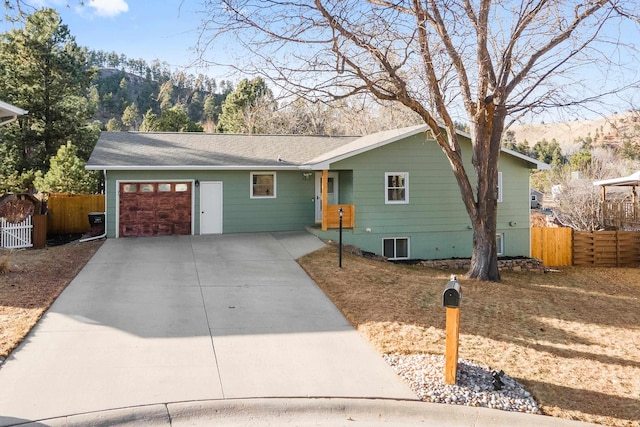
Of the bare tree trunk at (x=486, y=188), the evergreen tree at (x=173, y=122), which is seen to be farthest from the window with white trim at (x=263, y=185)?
the evergreen tree at (x=173, y=122)

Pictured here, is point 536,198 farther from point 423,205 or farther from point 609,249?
point 423,205

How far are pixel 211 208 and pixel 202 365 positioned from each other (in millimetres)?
11380

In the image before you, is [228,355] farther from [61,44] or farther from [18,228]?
[61,44]

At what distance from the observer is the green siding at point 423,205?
52.5 ft

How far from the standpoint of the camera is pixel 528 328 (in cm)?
772

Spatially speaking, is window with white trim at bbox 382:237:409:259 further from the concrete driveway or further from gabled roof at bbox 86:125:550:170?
the concrete driveway

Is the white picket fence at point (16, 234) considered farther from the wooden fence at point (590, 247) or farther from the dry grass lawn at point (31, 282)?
the wooden fence at point (590, 247)

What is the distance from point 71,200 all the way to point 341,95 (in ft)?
46.1

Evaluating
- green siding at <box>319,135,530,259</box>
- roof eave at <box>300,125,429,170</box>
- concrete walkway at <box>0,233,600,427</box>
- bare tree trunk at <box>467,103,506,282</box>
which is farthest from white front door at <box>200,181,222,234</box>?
bare tree trunk at <box>467,103,506,282</box>

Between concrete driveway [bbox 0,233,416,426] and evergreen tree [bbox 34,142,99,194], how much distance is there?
41.9ft

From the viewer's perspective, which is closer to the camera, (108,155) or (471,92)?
(471,92)

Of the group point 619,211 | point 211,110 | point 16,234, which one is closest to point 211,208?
point 16,234

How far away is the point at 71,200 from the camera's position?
1930 cm

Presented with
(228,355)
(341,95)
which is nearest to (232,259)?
(341,95)
